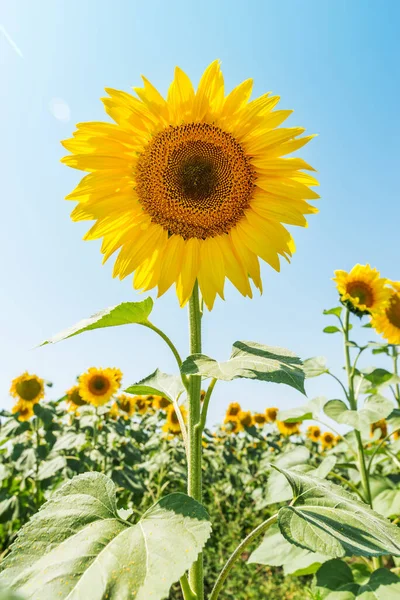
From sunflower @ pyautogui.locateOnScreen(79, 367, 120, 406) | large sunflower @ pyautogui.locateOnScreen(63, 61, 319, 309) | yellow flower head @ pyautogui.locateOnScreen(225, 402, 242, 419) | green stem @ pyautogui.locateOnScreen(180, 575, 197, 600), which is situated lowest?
yellow flower head @ pyautogui.locateOnScreen(225, 402, 242, 419)

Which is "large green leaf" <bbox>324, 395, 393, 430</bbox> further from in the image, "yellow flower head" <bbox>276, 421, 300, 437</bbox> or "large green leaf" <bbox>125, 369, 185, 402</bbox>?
"yellow flower head" <bbox>276, 421, 300, 437</bbox>

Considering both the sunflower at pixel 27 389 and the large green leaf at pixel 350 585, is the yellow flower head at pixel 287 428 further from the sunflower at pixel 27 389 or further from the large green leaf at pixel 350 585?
the large green leaf at pixel 350 585

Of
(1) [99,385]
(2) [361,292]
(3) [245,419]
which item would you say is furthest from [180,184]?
(3) [245,419]

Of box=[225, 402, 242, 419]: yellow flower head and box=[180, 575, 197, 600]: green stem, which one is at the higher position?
box=[180, 575, 197, 600]: green stem

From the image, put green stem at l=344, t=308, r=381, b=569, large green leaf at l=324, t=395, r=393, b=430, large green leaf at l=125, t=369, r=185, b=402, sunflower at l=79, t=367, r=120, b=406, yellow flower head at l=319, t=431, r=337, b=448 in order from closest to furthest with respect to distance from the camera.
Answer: large green leaf at l=125, t=369, r=185, b=402
large green leaf at l=324, t=395, r=393, b=430
green stem at l=344, t=308, r=381, b=569
sunflower at l=79, t=367, r=120, b=406
yellow flower head at l=319, t=431, r=337, b=448

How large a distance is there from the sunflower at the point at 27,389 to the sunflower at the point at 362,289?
431 cm

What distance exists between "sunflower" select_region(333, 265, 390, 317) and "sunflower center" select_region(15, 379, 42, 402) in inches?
170

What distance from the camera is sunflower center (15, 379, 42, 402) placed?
6223 millimetres

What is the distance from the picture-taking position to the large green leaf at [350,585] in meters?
2.20

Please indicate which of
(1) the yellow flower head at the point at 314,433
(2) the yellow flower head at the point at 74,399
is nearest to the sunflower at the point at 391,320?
(2) the yellow flower head at the point at 74,399

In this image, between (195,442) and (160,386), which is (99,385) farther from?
(195,442)

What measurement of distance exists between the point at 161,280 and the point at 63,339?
596 millimetres

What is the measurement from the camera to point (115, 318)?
1.45 metres

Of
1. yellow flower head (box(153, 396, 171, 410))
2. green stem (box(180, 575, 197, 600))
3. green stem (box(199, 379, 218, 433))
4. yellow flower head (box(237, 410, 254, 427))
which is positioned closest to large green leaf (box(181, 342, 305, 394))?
green stem (box(199, 379, 218, 433))
